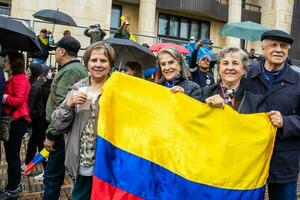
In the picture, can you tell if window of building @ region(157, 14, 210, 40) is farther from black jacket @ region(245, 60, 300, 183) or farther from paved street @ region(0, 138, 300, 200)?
black jacket @ region(245, 60, 300, 183)

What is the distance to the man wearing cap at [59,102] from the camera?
434 cm

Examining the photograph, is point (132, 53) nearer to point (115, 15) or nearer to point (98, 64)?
point (98, 64)

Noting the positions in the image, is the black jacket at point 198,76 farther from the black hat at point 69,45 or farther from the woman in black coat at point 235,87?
the woman in black coat at point 235,87

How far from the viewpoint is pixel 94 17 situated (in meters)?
20.5

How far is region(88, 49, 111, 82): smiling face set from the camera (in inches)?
147

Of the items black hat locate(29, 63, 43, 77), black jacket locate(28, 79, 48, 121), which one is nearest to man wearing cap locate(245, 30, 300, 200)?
black jacket locate(28, 79, 48, 121)

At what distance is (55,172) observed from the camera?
4410 mm

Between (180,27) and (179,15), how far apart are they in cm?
76

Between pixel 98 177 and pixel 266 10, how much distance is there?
1024 inches

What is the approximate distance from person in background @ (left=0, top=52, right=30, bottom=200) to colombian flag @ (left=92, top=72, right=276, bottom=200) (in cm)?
242

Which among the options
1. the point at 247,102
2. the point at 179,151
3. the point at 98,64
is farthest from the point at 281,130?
the point at 98,64

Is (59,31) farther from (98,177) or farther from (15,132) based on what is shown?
(98,177)

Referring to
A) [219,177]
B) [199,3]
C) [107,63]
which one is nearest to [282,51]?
[219,177]

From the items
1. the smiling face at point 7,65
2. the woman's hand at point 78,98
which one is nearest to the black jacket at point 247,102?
the woman's hand at point 78,98
